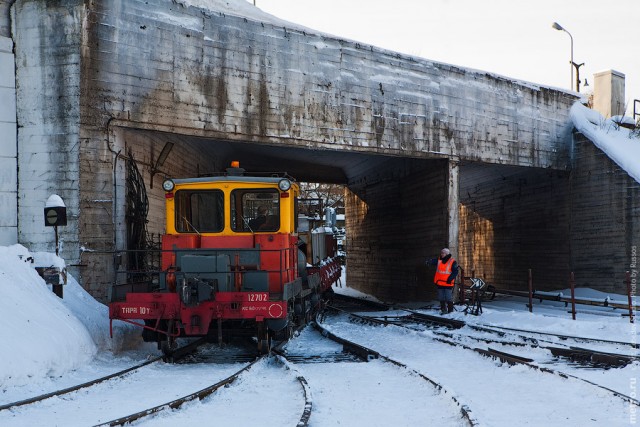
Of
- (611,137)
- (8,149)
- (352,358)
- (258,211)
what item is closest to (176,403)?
(352,358)

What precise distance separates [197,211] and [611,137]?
1466 centimetres

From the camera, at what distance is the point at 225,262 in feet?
27.1

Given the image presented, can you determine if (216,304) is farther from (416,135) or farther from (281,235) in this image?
(416,135)

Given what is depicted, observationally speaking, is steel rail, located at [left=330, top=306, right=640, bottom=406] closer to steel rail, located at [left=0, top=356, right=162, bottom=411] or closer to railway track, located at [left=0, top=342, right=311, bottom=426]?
railway track, located at [left=0, top=342, right=311, bottom=426]

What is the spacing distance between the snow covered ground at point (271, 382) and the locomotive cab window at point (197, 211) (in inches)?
82.0

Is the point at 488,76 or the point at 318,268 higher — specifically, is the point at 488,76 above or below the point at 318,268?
above

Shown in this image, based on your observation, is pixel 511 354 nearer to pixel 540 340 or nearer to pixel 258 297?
pixel 540 340

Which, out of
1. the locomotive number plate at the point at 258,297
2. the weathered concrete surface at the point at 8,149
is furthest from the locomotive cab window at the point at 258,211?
the weathered concrete surface at the point at 8,149

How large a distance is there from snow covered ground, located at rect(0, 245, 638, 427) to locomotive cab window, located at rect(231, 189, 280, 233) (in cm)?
206

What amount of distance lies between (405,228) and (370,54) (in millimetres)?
6546

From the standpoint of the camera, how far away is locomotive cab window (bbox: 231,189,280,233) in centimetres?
869

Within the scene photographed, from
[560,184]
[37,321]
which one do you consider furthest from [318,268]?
[560,184]

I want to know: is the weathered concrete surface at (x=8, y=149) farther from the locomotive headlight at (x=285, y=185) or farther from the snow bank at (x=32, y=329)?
the locomotive headlight at (x=285, y=185)

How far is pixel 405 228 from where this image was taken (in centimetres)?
1947
